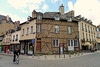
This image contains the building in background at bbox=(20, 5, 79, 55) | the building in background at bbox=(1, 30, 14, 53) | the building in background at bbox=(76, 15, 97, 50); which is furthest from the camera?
the building in background at bbox=(1, 30, 14, 53)

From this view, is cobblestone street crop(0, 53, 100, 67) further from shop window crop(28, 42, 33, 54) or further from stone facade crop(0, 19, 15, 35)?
stone facade crop(0, 19, 15, 35)

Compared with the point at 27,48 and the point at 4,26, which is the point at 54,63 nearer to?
the point at 27,48

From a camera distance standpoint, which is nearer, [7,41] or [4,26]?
[7,41]

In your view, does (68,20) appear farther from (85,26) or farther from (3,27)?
(3,27)

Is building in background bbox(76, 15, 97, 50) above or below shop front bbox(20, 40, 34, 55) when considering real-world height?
above

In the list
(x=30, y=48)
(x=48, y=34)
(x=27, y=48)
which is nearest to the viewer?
(x=48, y=34)

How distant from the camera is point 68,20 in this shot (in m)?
20.1

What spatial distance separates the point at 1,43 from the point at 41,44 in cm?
2098

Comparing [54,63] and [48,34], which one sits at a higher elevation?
[48,34]

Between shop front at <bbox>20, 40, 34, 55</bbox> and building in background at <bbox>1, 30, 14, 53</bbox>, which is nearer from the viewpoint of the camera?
shop front at <bbox>20, 40, 34, 55</bbox>

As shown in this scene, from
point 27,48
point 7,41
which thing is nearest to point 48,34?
point 27,48

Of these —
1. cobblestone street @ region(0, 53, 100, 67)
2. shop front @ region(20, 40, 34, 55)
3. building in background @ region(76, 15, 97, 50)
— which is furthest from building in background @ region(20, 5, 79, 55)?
cobblestone street @ region(0, 53, 100, 67)

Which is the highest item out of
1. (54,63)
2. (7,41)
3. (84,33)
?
(84,33)

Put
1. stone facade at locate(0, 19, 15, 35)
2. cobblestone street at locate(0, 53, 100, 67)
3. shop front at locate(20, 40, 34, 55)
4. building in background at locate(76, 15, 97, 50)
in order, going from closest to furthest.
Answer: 1. cobblestone street at locate(0, 53, 100, 67)
2. shop front at locate(20, 40, 34, 55)
3. building in background at locate(76, 15, 97, 50)
4. stone facade at locate(0, 19, 15, 35)
